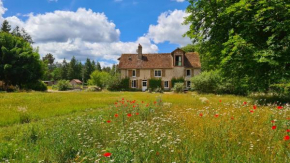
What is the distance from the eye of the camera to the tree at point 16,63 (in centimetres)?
2952

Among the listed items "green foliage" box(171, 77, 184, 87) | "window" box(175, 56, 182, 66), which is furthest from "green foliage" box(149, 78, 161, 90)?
"window" box(175, 56, 182, 66)

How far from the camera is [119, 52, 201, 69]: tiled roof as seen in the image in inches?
1582

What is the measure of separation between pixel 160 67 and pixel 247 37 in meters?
29.0

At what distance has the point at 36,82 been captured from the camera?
111ft

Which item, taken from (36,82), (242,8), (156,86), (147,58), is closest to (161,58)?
(147,58)

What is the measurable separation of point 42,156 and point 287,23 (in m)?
13.1

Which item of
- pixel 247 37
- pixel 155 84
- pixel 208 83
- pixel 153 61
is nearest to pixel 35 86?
pixel 155 84

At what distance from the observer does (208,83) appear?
27422 millimetres

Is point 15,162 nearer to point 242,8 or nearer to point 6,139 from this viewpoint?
point 6,139

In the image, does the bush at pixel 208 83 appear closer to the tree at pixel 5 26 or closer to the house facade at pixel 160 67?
the house facade at pixel 160 67

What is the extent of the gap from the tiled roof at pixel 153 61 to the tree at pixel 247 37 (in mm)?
24555

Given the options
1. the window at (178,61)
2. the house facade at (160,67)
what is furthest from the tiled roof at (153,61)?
the window at (178,61)

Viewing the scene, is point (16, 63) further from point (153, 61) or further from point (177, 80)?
point (177, 80)

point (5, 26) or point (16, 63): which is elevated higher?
point (5, 26)
